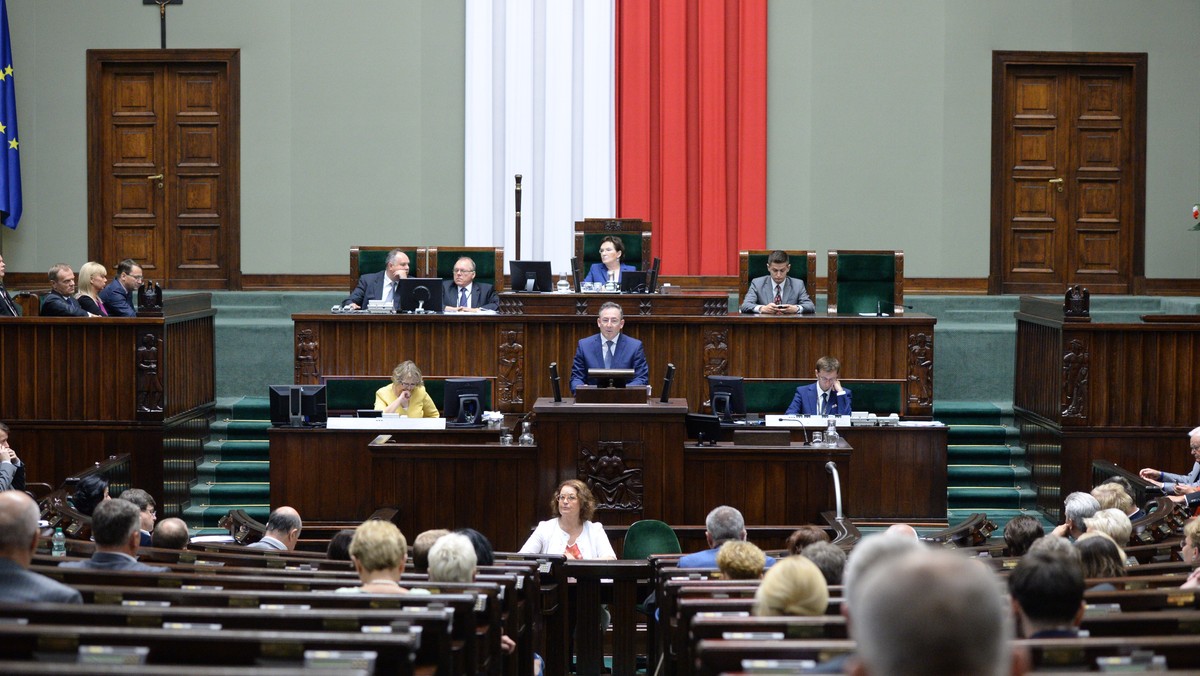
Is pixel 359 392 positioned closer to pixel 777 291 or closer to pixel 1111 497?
pixel 777 291

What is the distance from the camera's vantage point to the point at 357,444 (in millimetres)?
8766

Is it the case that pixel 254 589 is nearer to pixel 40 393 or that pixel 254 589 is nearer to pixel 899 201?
pixel 40 393

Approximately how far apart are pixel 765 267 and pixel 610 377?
3842 millimetres

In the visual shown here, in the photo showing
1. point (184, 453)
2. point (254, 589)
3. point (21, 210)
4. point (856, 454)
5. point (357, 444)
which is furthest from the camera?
point (21, 210)

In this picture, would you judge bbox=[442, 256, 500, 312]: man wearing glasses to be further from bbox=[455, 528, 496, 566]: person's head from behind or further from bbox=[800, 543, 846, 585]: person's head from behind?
bbox=[800, 543, 846, 585]: person's head from behind

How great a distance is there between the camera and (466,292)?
10.9 metres

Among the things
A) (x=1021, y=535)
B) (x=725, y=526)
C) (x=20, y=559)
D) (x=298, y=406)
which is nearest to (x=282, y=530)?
(x=725, y=526)

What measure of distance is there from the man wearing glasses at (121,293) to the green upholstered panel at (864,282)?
5454 mm

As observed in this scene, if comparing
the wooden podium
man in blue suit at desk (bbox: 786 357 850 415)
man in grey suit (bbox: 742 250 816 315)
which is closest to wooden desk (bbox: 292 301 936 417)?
man in grey suit (bbox: 742 250 816 315)

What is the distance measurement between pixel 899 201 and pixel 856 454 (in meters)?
4.83

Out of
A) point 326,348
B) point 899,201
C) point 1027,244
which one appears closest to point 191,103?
point 326,348

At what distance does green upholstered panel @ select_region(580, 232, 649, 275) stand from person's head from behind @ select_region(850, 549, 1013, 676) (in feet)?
32.7

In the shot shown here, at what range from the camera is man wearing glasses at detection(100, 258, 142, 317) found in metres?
10.3

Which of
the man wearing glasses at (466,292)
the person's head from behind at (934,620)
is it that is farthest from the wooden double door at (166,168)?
the person's head from behind at (934,620)
